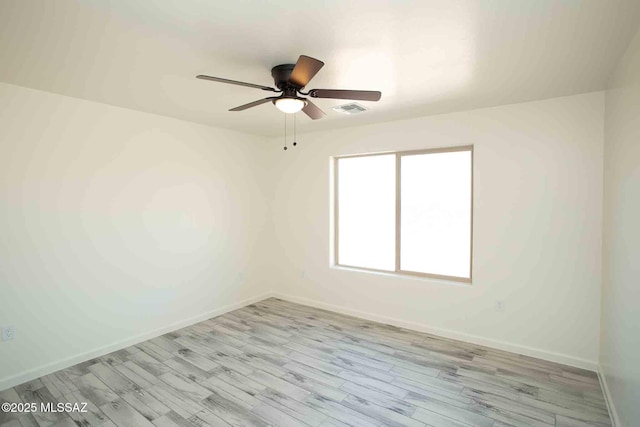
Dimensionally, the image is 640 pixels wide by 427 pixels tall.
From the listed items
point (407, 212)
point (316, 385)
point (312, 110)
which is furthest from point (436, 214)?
point (316, 385)

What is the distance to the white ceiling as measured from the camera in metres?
1.60

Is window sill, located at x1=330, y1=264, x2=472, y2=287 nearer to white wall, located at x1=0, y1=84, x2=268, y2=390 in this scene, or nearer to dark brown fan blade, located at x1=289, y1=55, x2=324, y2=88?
white wall, located at x1=0, y1=84, x2=268, y2=390

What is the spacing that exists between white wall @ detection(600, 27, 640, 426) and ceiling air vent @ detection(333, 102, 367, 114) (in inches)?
78.6

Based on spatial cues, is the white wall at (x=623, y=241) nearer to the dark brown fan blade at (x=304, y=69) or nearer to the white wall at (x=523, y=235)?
the white wall at (x=523, y=235)

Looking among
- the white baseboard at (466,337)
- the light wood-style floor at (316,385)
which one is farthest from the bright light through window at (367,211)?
the light wood-style floor at (316,385)

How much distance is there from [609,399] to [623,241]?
1225 millimetres

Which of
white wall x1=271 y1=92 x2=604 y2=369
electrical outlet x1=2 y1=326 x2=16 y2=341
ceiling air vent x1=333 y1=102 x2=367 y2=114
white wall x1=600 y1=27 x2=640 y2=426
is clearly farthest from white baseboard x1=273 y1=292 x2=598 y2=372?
electrical outlet x1=2 y1=326 x2=16 y2=341

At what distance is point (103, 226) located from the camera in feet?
10.6

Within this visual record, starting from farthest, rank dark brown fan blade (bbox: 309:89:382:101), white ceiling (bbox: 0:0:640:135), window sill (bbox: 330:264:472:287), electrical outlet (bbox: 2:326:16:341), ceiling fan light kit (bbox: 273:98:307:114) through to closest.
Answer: window sill (bbox: 330:264:472:287)
electrical outlet (bbox: 2:326:16:341)
ceiling fan light kit (bbox: 273:98:307:114)
dark brown fan blade (bbox: 309:89:382:101)
white ceiling (bbox: 0:0:640:135)

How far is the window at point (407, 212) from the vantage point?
144 inches

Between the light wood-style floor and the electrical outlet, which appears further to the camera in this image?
the electrical outlet

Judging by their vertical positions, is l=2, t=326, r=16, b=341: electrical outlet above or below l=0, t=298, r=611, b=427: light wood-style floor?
above

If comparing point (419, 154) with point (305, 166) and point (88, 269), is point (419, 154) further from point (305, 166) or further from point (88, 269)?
point (88, 269)

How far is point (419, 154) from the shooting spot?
3.89 m
